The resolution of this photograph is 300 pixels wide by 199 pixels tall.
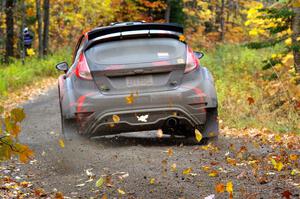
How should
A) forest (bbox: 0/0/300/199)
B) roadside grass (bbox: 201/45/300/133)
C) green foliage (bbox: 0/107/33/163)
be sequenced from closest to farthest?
1. green foliage (bbox: 0/107/33/163)
2. forest (bbox: 0/0/300/199)
3. roadside grass (bbox: 201/45/300/133)

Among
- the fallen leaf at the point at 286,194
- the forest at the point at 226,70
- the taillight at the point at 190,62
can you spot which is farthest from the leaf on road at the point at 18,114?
the taillight at the point at 190,62

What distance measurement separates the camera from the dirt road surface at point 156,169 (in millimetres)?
5461

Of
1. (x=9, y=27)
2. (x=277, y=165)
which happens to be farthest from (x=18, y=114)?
(x=9, y=27)

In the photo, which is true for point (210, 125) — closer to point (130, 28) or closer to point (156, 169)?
point (130, 28)

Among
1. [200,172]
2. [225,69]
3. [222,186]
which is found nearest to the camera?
[222,186]

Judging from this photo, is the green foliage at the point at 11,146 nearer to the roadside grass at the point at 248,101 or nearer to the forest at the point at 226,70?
the forest at the point at 226,70

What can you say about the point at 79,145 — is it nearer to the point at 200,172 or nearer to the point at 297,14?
the point at 200,172

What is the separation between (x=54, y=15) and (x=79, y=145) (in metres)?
36.8

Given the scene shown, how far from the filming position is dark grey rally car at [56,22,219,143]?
7.70 meters

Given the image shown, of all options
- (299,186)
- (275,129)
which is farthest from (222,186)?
(275,129)

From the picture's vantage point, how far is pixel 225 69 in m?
20.0

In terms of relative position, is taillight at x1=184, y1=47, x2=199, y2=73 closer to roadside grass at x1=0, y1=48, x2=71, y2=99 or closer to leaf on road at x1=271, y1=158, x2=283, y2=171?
leaf on road at x1=271, y1=158, x2=283, y2=171

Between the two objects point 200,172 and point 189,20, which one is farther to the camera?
point 189,20

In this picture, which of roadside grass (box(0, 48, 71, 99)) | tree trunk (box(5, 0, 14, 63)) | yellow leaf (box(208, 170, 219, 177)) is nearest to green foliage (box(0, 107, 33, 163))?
yellow leaf (box(208, 170, 219, 177))
